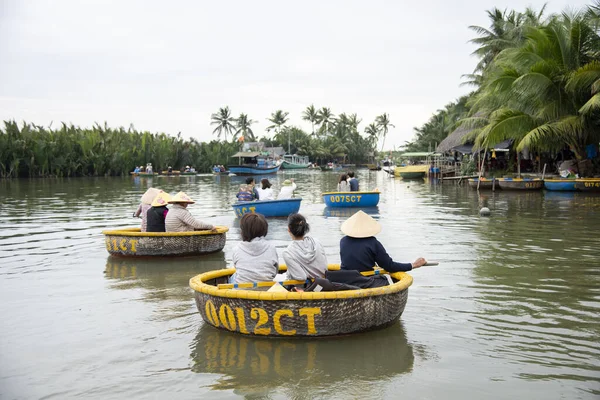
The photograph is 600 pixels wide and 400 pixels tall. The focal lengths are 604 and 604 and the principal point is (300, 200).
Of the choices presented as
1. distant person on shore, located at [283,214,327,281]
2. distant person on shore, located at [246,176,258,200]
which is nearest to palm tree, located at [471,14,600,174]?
distant person on shore, located at [246,176,258,200]

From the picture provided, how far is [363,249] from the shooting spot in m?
6.73

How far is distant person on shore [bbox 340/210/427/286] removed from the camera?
6.68m

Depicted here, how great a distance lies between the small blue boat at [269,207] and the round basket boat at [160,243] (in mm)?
5355

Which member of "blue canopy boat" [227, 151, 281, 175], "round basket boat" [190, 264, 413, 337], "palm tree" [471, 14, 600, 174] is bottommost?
"round basket boat" [190, 264, 413, 337]

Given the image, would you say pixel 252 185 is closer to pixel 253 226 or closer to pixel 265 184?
pixel 265 184

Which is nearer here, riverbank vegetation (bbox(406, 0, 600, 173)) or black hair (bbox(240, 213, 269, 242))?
black hair (bbox(240, 213, 269, 242))

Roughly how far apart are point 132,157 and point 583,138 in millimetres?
46353

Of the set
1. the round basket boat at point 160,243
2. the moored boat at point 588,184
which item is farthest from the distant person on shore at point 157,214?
the moored boat at point 588,184

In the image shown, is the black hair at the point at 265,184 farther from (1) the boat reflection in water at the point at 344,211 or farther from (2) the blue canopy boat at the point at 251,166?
(2) the blue canopy boat at the point at 251,166

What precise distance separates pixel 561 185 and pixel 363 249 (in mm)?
22090

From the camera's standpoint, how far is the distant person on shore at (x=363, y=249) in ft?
21.9

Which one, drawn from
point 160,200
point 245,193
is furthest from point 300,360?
point 245,193

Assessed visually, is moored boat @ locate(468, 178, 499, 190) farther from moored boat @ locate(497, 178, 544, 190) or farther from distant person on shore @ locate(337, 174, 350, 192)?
distant person on shore @ locate(337, 174, 350, 192)

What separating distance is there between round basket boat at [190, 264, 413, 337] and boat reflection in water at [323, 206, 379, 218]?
40.1ft
